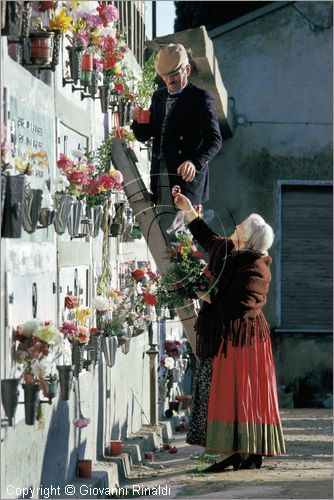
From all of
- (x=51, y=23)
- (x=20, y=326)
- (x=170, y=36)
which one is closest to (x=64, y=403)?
(x=20, y=326)

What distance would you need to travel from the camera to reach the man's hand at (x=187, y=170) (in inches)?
464

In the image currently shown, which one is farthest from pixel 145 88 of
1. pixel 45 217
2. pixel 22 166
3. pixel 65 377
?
pixel 22 166

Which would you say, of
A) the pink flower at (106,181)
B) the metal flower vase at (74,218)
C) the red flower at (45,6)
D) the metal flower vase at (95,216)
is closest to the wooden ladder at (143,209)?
the metal flower vase at (95,216)

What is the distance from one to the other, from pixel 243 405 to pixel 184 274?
1160 mm

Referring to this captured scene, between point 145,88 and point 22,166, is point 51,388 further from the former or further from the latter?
point 145,88

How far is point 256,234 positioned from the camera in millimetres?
11320

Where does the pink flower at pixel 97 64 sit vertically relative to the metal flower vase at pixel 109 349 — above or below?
above

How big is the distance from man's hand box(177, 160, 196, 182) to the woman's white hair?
0.72 metres

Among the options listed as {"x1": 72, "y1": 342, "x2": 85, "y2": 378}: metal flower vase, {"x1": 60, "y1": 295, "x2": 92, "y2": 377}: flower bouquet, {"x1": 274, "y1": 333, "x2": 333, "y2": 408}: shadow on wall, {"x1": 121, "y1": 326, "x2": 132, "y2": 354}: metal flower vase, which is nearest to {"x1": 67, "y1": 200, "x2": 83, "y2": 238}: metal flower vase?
{"x1": 60, "y1": 295, "x2": 92, "y2": 377}: flower bouquet

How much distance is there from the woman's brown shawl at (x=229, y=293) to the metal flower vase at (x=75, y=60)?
6.31ft

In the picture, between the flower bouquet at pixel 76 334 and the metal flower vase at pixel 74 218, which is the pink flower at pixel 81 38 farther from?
the flower bouquet at pixel 76 334

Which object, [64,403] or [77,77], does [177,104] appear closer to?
[77,77]

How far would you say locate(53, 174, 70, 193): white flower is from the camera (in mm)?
9312

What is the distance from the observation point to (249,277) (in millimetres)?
11406
